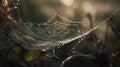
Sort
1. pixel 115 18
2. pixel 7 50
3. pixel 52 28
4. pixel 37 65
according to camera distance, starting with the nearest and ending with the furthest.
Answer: pixel 37 65, pixel 7 50, pixel 115 18, pixel 52 28

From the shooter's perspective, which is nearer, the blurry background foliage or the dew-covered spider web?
the dew-covered spider web

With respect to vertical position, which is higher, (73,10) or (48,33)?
(73,10)

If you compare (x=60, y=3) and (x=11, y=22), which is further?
(x=60, y=3)

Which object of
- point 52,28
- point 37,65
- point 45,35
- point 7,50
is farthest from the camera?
point 52,28

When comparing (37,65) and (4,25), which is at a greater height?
(4,25)

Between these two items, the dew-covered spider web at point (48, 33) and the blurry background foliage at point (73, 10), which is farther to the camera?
the blurry background foliage at point (73, 10)

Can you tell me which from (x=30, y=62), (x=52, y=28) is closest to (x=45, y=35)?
(x=52, y=28)

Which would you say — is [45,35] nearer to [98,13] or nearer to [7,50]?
[98,13]
